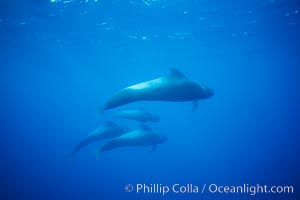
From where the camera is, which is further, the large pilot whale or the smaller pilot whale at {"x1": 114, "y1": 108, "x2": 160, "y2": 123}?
the smaller pilot whale at {"x1": 114, "y1": 108, "x2": 160, "y2": 123}

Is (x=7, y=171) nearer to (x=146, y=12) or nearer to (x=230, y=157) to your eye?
(x=146, y=12)

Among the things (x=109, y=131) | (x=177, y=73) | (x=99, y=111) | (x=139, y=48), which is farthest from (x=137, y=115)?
(x=139, y=48)

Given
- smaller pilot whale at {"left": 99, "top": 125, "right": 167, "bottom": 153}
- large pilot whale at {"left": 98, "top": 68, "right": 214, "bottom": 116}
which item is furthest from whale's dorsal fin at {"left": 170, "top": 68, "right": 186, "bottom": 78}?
smaller pilot whale at {"left": 99, "top": 125, "right": 167, "bottom": 153}

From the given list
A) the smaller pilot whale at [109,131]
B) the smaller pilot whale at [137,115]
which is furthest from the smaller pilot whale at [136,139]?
the smaller pilot whale at [109,131]

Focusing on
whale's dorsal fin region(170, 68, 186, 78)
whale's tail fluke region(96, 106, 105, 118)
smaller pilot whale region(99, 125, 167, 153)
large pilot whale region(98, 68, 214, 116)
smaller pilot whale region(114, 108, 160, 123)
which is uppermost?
whale's dorsal fin region(170, 68, 186, 78)

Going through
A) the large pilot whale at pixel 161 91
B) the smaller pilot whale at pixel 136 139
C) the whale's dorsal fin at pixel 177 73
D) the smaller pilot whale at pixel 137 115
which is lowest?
the smaller pilot whale at pixel 136 139

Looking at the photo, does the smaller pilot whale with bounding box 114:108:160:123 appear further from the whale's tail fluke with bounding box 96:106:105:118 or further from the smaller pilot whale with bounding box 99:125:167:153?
the whale's tail fluke with bounding box 96:106:105:118

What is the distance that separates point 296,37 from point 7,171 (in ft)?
114

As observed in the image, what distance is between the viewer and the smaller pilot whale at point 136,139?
49.1 feet

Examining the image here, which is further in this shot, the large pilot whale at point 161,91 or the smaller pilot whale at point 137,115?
the smaller pilot whale at point 137,115

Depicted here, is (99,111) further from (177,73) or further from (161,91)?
(177,73)

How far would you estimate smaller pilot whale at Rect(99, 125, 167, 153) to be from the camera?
49.1 feet

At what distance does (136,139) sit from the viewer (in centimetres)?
1530

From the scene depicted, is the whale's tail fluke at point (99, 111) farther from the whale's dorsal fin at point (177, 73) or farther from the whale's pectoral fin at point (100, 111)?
the whale's dorsal fin at point (177, 73)
